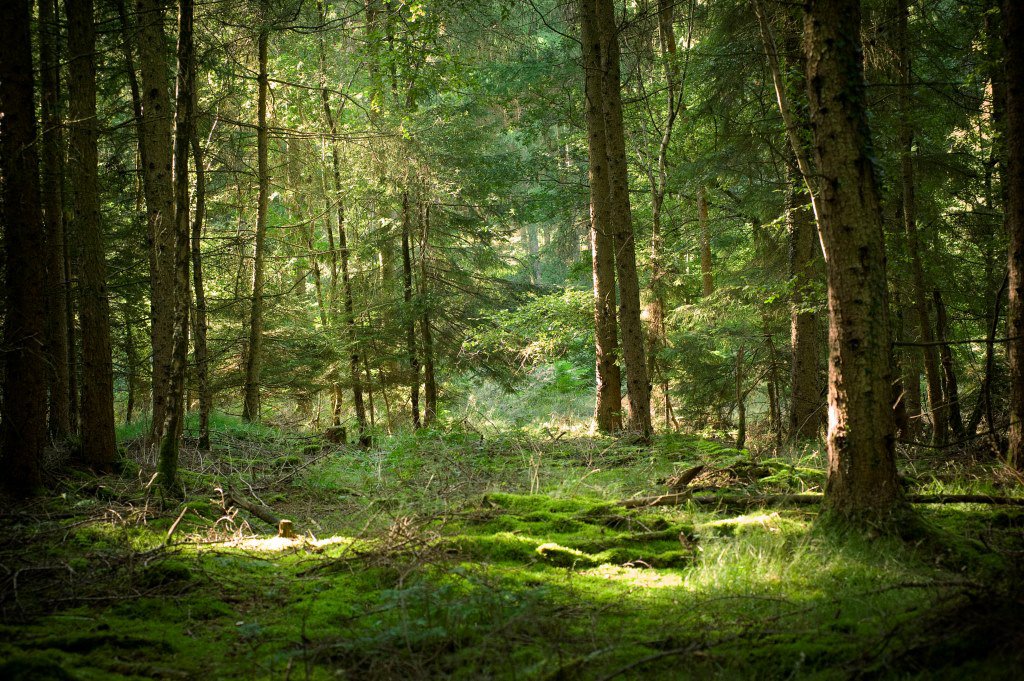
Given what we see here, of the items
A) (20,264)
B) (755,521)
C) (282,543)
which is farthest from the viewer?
(20,264)

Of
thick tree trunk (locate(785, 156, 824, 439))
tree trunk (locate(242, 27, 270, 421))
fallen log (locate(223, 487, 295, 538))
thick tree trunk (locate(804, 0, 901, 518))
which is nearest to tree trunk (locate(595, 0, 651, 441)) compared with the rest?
thick tree trunk (locate(785, 156, 824, 439))

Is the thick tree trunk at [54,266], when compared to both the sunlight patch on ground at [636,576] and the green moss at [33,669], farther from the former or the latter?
the sunlight patch on ground at [636,576]

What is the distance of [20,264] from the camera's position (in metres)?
5.68

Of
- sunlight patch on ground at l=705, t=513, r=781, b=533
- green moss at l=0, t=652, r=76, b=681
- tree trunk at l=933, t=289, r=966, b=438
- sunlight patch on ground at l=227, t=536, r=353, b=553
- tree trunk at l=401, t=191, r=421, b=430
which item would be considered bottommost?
sunlight patch on ground at l=227, t=536, r=353, b=553

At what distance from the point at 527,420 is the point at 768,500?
460 inches

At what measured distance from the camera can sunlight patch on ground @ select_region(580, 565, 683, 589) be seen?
397 centimetres

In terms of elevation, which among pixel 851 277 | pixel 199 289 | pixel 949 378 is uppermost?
pixel 199 289

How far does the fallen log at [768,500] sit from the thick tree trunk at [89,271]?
5685 mm

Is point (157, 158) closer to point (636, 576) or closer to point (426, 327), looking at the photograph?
point (426, 327)

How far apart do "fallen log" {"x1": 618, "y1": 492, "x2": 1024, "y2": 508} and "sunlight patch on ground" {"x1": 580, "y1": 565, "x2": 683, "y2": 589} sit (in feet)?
4.26

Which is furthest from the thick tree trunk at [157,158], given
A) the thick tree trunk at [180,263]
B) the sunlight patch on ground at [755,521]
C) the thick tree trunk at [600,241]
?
the sunlight patch on ground at [755,521]

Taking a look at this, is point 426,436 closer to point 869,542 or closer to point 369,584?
point 369,584

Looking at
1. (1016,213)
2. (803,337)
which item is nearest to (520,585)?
(1016,213)

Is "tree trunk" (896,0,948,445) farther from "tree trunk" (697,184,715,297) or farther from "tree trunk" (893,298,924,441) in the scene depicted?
"tree trunk" (697,184,715,297)
